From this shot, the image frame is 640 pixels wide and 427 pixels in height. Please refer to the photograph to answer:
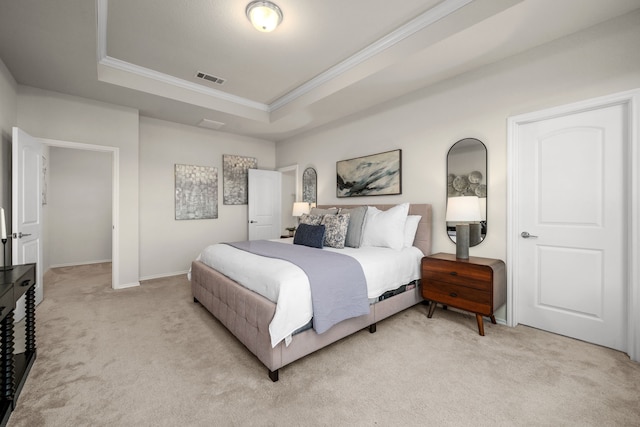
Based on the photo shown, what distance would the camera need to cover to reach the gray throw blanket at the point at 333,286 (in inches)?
80.4

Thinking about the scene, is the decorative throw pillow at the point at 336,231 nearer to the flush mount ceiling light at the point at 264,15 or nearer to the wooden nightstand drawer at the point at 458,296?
the wooden nightstand drawer at the point at 458,296

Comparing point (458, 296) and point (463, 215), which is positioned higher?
point (463, 215)

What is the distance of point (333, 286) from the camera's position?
84.7 inches

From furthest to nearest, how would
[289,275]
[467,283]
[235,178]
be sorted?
[235,178]
[467,283]
[289,275]

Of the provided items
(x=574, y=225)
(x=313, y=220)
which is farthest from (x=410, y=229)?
(x=574, y=225)

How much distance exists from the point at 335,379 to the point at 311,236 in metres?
1.62

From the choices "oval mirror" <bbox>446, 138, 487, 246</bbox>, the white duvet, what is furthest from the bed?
"oval mirror" <bbox>446, 138, 487, 246</bbox>

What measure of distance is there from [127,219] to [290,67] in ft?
10.3

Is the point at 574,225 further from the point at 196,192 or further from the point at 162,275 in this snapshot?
the point at 162,275

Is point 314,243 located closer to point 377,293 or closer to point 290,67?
point 377,293

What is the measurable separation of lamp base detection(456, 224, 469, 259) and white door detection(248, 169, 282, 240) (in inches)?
154

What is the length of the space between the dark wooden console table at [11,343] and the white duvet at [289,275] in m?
1.36

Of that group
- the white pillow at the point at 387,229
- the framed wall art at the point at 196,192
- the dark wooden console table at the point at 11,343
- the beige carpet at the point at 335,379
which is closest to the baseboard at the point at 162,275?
the framed wall art at the point at 196,192

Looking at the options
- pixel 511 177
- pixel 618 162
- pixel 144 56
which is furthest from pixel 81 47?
pixel 618 162
